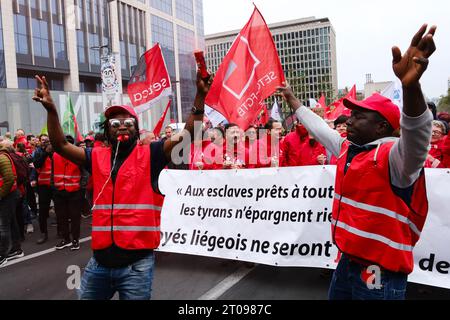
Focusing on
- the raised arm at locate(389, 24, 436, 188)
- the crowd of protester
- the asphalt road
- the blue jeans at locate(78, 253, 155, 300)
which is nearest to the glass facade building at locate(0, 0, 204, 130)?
the crowd of protester

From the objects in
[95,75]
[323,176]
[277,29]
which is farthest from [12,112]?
[277,29]

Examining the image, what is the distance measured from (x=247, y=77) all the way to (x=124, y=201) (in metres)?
3.29

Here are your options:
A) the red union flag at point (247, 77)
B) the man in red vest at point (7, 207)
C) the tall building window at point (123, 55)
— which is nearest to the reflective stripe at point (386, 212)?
the red union flag at point (247, 77)

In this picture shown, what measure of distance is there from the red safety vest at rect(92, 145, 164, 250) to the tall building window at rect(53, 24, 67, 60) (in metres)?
37.4

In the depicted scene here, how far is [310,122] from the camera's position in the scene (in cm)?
293

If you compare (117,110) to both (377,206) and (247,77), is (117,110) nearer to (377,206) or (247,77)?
(377,206)

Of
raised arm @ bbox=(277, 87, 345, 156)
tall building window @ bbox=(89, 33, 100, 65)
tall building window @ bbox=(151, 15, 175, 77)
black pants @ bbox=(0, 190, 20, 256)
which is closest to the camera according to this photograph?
raised arm @ bbox=(277, 87, 345, 156)

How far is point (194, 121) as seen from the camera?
2631 millimetres

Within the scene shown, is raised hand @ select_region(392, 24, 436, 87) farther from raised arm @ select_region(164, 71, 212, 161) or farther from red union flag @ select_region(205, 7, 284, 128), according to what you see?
red union flag @ select_region(205, 7, 284, 128)

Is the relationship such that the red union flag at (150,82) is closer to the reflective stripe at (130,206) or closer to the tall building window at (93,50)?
the reflective stripe at (130,206)

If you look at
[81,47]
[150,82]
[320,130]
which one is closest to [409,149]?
[320,130]

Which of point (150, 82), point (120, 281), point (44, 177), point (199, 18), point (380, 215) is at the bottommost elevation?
point (120, 281)

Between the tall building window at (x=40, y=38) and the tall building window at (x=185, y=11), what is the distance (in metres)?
24.8

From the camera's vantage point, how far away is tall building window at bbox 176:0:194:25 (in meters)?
56.6
